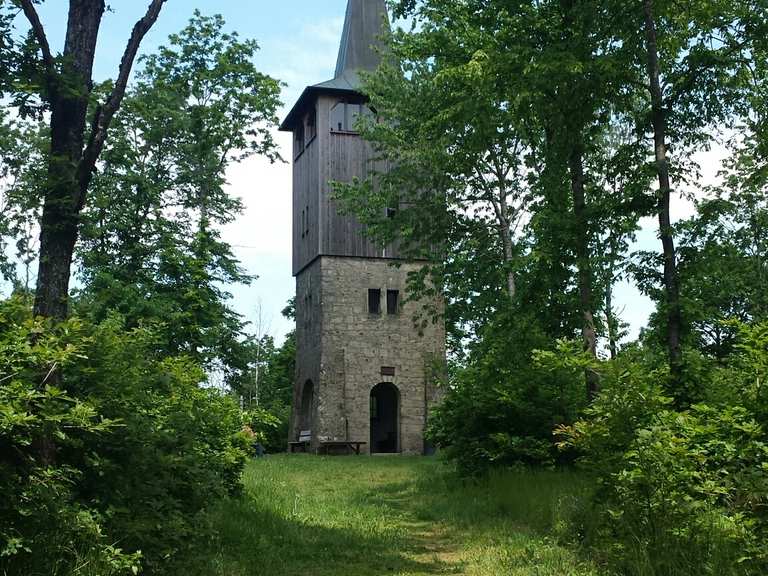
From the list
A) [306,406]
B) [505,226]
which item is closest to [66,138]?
[505,226]

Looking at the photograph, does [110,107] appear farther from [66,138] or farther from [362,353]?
[362,353]

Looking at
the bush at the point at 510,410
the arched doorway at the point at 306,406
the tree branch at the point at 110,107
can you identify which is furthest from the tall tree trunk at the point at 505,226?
the tree branch at the point at 110,107

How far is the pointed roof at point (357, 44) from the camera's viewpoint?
31.1 m

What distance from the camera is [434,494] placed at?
509 inches

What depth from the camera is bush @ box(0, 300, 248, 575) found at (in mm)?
4770

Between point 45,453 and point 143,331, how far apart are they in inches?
116

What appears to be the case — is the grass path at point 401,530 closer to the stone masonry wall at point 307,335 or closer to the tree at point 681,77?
the tree at point 681,77

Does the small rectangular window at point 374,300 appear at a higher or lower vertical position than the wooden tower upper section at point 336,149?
lower

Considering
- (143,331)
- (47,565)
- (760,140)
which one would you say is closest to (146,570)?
(47,565)

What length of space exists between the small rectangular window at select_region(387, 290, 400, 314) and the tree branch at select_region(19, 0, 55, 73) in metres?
22.8

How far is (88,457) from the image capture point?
17.8 feet

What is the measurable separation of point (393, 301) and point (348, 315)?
1851 millimetres

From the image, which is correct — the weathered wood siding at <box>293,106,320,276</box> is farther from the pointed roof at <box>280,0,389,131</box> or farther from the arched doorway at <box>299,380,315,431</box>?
the arched doorway at <box>299,380,315,431</box>

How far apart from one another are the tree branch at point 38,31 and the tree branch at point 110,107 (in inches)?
22.7
